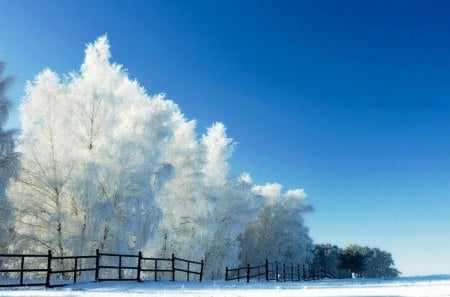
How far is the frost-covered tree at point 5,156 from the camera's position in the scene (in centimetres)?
2167

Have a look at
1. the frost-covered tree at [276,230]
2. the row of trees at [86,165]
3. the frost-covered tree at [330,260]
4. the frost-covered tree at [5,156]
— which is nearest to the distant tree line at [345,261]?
the frost-covered tree at [330,260]

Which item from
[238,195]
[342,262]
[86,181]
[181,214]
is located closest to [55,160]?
[86,181]

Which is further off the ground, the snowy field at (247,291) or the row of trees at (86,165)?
the row of trees at (86,165)

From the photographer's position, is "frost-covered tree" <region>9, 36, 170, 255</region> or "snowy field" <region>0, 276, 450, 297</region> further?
"frost-covered tree" <region>9, 36, 170, 255</region>

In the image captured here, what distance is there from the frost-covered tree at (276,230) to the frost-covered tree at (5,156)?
131ft

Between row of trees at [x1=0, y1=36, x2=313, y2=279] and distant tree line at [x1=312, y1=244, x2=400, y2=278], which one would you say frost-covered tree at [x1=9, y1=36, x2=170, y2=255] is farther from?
distant tree line at [x1=312, y1=244, x2=400, y2=278]

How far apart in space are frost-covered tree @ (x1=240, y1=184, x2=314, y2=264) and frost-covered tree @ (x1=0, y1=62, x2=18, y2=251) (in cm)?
3996

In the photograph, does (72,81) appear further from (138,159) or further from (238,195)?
(238,195)

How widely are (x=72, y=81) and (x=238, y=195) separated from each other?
18.7 metres

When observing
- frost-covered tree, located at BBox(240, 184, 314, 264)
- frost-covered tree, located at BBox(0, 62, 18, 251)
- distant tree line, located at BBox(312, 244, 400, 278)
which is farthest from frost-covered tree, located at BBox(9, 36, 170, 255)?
distant tree line, located at BBox(312, 244, 400, 278)

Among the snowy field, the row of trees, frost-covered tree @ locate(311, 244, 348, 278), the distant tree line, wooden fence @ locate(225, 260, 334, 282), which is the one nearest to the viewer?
the snowy field

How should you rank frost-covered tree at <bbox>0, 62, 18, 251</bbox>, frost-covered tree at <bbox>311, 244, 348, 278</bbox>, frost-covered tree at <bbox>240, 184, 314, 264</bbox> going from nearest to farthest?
1. frost-covered tree at <bbox>0, 62, 18, 251</bbox>
2. frost-covered tree at <bbox>240, 184, 314, 264</bbox>
3. frost-covered tree at <bbox>311, 244, 348, 278</bbox>

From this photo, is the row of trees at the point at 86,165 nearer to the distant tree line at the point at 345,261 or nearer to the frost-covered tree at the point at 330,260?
the distant tree line at the point at 345,261

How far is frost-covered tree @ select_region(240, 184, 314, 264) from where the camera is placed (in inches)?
2419
